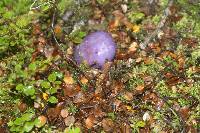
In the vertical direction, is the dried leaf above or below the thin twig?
below

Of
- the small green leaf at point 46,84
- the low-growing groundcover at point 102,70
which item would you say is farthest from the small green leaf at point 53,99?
the small green leaf at point 46,84

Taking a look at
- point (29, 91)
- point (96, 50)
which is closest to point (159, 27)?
point (96, 50)

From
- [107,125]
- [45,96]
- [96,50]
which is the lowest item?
[107,125]

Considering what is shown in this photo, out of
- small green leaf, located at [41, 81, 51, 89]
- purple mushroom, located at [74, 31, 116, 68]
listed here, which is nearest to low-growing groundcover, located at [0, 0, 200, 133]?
small green leaf, located at [41, 81, 51, 89]

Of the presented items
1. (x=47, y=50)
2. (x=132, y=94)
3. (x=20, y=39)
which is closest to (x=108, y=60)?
(x=132, y=94)

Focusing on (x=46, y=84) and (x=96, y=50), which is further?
(x=96, y=50)

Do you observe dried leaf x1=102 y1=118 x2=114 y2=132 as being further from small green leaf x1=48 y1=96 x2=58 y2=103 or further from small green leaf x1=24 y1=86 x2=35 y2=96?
small green leaf x1=24 y1=86 x2=35 y2=96

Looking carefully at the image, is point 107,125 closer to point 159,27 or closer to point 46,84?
point 46,84
